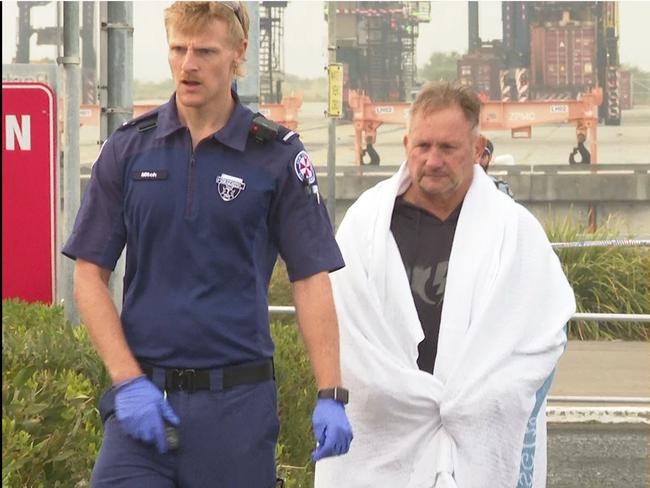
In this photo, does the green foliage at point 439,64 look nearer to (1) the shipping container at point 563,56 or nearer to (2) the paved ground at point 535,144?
(1) the shipping container at point 563,56

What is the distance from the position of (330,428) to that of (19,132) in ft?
16.3

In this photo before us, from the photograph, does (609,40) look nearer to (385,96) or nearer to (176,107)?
(385,96)

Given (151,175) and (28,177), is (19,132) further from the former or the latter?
(151,175)

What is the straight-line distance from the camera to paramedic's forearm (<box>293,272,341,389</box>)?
3.97 metres

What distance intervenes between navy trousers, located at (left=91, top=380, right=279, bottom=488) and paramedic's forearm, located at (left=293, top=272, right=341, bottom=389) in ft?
0.58

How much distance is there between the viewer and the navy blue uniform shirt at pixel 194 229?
12.6 feet

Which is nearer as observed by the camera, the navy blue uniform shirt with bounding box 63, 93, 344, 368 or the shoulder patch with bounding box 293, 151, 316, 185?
the navy blue uniform shirt with bounding box 63, 93, 344, 368

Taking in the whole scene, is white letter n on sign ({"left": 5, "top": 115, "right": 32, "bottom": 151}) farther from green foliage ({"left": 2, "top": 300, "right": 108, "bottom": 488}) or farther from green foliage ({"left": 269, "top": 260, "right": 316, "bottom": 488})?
green foliage ({"left": 2, "top": 300, "right": 108, "bottom": 488})

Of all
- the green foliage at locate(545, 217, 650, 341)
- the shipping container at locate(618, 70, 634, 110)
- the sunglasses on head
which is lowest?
the green foliage at locate(545, 217, 650, 341)

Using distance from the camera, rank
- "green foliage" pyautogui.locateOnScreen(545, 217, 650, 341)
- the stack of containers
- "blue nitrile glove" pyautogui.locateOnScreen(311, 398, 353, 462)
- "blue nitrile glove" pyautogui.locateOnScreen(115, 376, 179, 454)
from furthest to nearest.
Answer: the stack of containers → "green foliage" pyautogui.locateOnScreen(545, 217, 650, 341) → "blue nitrile glove" pyautogui.locateOnScreen(311, 398, 353, 462) → "blue nitrile glove" pyautogui.locateOnScreen(115, 376, 179, 454)

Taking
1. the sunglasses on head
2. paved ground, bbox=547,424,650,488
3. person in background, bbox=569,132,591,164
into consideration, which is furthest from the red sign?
person in background, bbox=569,132,591,164

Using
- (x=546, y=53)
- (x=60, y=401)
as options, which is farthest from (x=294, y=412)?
(x=546, y=53)

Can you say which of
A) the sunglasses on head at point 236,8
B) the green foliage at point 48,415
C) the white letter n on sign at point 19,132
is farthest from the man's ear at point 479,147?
the white letter n on sign at point 19,132

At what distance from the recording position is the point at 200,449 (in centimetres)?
380
